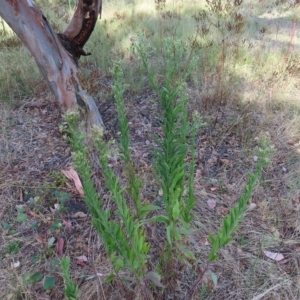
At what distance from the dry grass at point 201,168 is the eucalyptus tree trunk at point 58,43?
22cm

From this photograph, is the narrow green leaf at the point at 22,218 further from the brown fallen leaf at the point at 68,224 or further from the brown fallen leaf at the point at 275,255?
the brown fallen leaf at the point at 275,255

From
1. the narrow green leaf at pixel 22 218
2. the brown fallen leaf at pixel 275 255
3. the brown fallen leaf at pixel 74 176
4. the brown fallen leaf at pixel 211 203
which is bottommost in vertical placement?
the brown fallen leaf at pixel 275 255

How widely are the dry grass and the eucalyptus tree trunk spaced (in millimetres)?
218

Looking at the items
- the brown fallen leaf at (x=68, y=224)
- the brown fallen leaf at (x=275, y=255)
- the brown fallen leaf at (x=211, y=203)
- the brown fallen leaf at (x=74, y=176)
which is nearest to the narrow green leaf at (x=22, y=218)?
the brown fallen leaf at (x=68, y=224)

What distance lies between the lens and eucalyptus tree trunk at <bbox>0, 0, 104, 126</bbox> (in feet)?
9.18

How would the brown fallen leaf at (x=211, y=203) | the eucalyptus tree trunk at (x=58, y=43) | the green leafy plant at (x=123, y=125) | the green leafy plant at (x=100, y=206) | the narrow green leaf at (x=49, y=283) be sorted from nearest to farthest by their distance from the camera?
1. the green leafy plant at (x=100, y=206)
2. the green leafy plant at (x=123, y=125)
3. the narrow green leaf at (x=49, y=283)
4. the brown fallen leaf at (x=211, y=203)
5. the eucalyptus tree trunk at (x=58, y=43)

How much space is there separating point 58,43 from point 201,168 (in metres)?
1.81

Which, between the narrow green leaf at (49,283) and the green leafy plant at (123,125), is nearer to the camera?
the green leafy plant at (123,125)

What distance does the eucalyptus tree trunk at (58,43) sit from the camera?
280cm

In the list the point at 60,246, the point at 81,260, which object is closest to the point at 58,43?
the point at 60,246

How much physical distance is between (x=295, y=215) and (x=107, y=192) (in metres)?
1.50

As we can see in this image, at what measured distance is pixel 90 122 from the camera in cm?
302

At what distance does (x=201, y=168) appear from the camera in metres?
2.84

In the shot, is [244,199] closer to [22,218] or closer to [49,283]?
[49,283]
